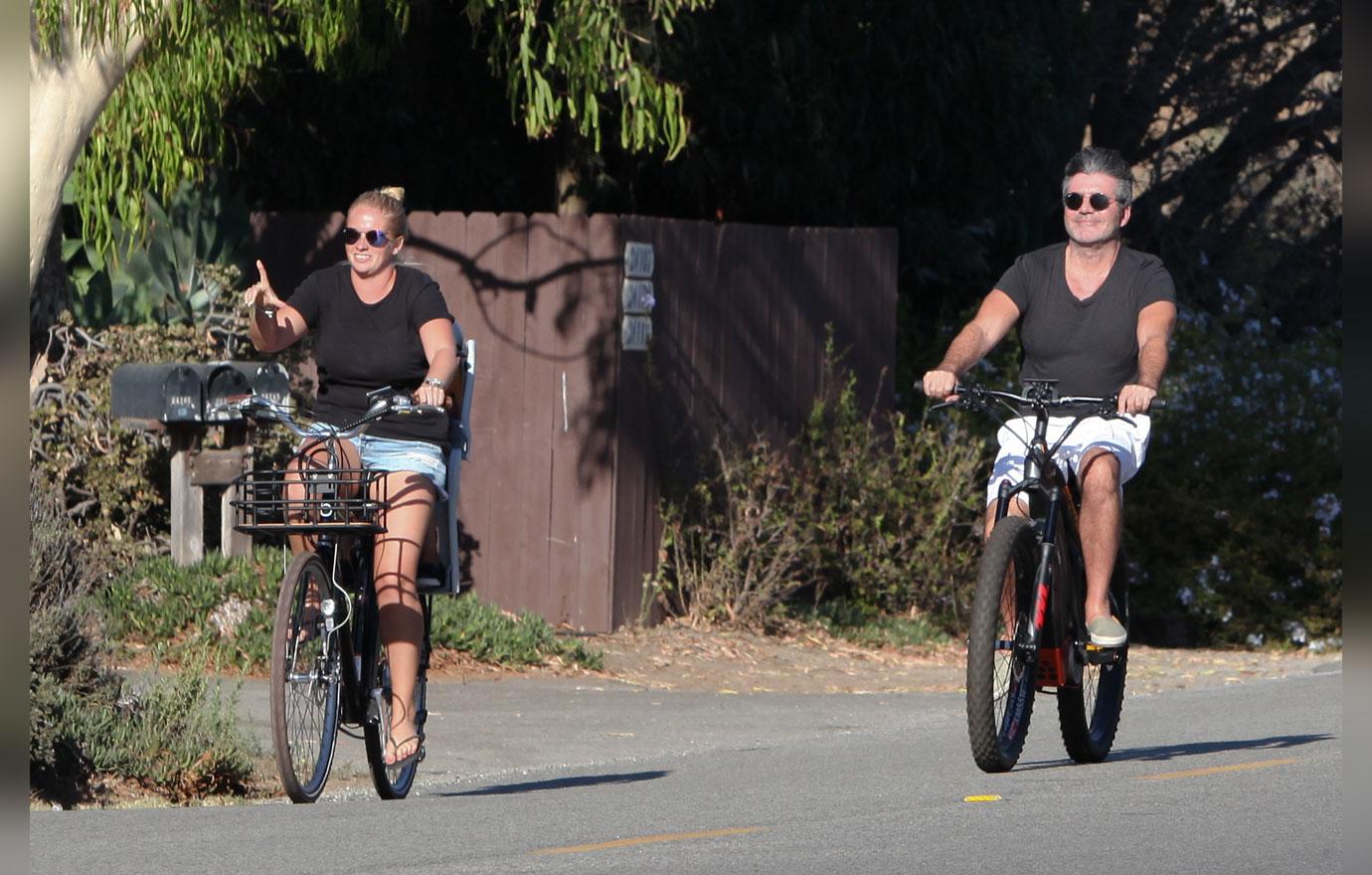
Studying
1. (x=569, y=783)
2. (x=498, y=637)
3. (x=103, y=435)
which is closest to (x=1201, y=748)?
(x=569, y=783)

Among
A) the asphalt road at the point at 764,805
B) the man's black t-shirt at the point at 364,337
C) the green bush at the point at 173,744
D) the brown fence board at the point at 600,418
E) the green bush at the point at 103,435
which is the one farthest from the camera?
the brown fence board at the point at 600,418

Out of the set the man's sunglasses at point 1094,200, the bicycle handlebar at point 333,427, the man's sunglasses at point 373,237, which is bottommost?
the bicycle handlebar at point 333,427

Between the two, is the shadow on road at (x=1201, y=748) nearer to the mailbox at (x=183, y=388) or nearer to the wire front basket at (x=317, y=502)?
the wire front basket at (x=317, y=502)

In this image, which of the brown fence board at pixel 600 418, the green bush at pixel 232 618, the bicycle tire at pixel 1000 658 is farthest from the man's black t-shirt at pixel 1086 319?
the brown fence board at pixel 600 418

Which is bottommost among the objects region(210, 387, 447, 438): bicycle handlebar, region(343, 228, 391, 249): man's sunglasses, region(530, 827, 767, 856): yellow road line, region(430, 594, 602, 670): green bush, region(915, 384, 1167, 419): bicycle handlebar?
region(430, 594, 602, 670): green bush

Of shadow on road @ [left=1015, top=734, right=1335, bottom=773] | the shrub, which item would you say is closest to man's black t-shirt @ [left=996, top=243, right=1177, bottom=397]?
shadow on road @ [left=1015, top=734, right=1335, bottom=773]

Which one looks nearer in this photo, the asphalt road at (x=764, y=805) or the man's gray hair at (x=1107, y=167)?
the asphalt road at (x=764, y=805)

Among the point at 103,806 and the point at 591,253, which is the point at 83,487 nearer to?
the point at 591,253

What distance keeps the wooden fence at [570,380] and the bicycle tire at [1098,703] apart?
4972 millimetres

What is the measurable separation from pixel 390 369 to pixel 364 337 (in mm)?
147

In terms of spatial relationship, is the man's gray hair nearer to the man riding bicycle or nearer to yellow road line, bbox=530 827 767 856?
the man riding bicycle

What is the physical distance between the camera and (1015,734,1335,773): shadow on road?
8406 millimetres

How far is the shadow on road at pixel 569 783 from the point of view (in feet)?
25.9

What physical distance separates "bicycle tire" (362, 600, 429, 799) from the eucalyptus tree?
96.9 inches
